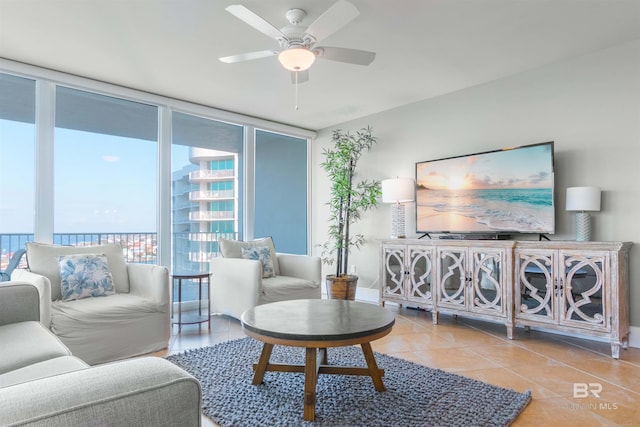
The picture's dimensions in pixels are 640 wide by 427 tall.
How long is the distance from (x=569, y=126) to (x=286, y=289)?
296 cm

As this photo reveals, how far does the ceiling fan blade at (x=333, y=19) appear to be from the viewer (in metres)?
2.00

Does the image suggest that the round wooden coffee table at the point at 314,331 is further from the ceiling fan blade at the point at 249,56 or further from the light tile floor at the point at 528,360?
the ceiling fan blade at the point at 249,56

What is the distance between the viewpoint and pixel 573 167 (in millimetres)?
3291

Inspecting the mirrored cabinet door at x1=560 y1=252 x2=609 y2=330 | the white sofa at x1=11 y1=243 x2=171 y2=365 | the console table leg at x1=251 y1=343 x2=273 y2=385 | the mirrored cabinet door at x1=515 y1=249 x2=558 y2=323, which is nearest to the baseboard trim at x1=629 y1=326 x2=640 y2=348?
the mirrored cabinet door at x1=560 y1=252 x2=609 y2=330

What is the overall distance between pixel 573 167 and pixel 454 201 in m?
1.07

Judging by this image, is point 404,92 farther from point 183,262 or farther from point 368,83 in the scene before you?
point 183,262

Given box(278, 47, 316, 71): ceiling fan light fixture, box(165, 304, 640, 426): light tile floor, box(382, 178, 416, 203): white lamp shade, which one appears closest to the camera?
box(165, 304, 640, 426): light tile floor

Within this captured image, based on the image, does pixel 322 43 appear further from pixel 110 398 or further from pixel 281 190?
pixel 110 398

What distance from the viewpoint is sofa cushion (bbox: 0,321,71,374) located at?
1.40m

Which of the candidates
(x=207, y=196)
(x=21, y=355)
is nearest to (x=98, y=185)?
(x=207, y=196)

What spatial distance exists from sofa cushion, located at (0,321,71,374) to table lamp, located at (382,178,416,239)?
3.30 meters

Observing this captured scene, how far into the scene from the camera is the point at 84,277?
9.42 feet

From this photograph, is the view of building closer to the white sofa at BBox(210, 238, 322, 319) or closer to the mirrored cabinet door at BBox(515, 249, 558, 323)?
the white sofa at BBox(210, 238, 322, 319)

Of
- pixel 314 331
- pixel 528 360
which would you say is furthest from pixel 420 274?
pixel 314 331
